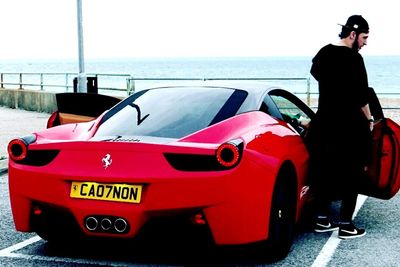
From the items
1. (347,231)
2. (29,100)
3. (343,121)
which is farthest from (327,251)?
(29,100)

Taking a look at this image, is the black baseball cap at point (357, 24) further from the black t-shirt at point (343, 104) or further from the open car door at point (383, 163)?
the open car door at point (383, 163)

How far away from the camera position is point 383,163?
18.7 ft

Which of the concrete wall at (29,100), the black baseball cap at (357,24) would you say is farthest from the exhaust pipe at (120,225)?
the concrete wall at (29,100)

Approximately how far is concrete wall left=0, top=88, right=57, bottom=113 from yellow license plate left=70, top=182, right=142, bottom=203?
16550mm

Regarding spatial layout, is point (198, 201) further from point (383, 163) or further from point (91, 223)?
point (383, 163)

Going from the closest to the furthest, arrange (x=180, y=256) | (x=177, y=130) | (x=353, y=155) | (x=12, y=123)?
(x=177, y=130) < (x=180, y=256) < (x=353, y=155) < (x=12, y=123)

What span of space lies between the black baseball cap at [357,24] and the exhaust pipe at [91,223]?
2.56 m

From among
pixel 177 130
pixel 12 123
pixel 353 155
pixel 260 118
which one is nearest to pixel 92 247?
pixel 177 130

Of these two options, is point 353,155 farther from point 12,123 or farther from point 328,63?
point 12,123

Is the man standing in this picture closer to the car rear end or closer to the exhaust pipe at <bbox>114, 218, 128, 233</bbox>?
the car rear end

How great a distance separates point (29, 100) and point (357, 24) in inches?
720

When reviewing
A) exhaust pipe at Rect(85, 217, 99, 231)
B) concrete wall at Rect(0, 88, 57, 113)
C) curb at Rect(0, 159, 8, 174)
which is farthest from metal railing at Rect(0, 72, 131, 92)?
exhaust pipe at Rect(85, 217, 99, 231)

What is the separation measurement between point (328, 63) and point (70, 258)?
2448mm

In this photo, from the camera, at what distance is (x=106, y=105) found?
6883 mm
